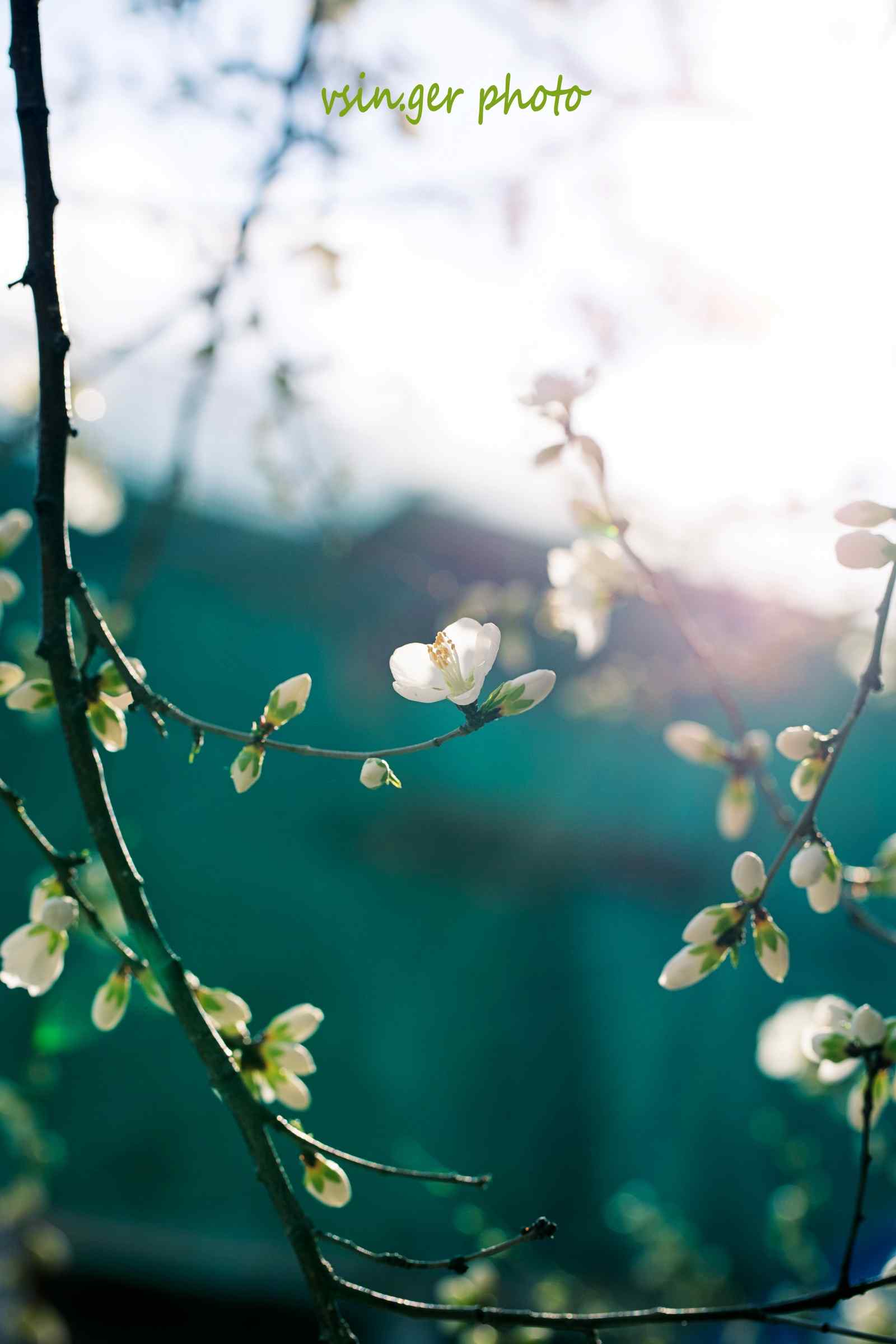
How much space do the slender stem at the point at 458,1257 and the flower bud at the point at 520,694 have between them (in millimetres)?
217

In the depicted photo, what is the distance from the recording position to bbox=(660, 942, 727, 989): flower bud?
48 cm

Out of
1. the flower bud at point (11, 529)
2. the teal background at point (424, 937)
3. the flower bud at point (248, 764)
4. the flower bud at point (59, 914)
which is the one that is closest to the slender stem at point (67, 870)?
the flower bud at point (59, 914)

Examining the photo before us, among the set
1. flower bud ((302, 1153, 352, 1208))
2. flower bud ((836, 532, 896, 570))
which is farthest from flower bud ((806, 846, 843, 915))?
flower bud ((302, 1153, 352, 1208))

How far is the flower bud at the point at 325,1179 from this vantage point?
47cm

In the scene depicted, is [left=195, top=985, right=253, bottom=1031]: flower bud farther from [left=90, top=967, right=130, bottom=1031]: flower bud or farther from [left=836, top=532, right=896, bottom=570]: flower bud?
[left=836, top=532, right=896, bottom=570]: flower bud

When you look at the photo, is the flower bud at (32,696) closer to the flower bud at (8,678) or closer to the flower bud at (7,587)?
the flower bud at (8,678)

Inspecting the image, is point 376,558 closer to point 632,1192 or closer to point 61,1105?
point 61,1105

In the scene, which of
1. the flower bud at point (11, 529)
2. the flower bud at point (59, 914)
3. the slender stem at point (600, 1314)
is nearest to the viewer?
the slender stem at point (600, 1314)

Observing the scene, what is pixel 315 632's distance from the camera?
8.82 ft

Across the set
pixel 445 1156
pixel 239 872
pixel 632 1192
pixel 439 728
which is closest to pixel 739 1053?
pixel 632 1192

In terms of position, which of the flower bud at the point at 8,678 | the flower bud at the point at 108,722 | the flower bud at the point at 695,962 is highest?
the flower bud at the point at 108,722

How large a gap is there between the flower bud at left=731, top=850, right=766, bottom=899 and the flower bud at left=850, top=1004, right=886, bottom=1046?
79 mm

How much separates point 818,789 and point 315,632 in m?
2.30

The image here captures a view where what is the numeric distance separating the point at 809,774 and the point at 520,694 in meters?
0.18
